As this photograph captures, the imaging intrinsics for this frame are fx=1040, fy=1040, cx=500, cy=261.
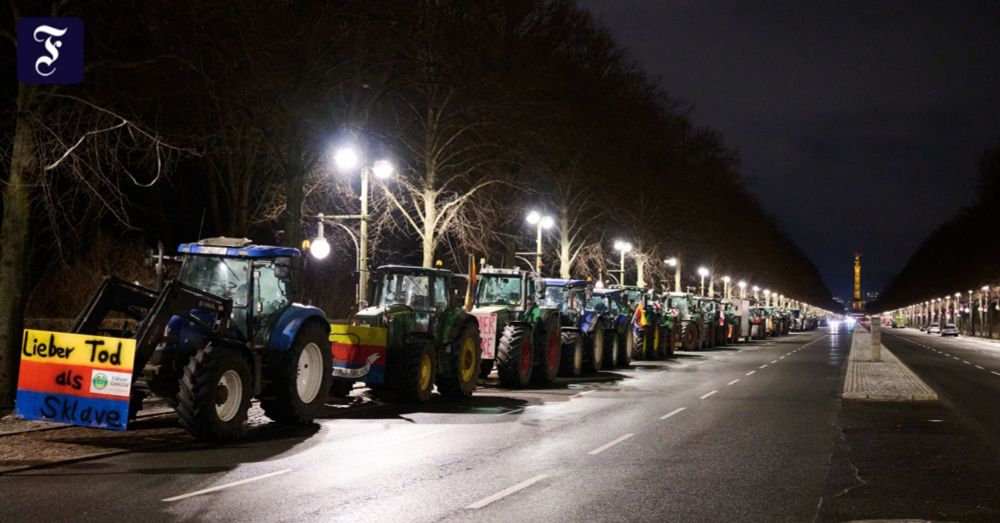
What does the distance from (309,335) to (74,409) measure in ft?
13.2

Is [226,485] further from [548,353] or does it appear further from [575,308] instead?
[575,308]

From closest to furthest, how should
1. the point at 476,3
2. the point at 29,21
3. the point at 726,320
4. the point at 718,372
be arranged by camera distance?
the point at 29,21, the point at 718,372, the point at 476,3, the point at 726,320

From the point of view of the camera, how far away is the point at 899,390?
23.6 m

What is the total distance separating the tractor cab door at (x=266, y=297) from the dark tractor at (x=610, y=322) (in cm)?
1661

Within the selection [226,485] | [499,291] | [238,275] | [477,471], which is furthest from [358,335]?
[499,291]

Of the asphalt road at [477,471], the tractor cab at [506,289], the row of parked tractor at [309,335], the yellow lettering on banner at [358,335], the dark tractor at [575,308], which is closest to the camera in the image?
the asphalt road at [477,471]

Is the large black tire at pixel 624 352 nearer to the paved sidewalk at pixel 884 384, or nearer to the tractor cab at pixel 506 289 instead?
the paved sidewalk at pixel 884 384

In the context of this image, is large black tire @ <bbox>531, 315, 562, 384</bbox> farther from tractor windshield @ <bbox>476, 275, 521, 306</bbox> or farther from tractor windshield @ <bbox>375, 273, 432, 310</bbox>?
tractor windshield @ <bbox>375, 273, 432, 310</bbox>

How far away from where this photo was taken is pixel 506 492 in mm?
10781

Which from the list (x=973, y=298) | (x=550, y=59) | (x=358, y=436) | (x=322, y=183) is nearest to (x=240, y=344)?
(x=358, y=436)

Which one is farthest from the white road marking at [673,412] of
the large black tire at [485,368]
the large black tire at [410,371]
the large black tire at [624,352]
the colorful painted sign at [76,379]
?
the large black tire at [624,352]

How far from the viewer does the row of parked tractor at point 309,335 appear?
14039 millimetres

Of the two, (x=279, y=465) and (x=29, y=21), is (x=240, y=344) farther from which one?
(x=29, y=21)

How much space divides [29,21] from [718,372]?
2281 cm
